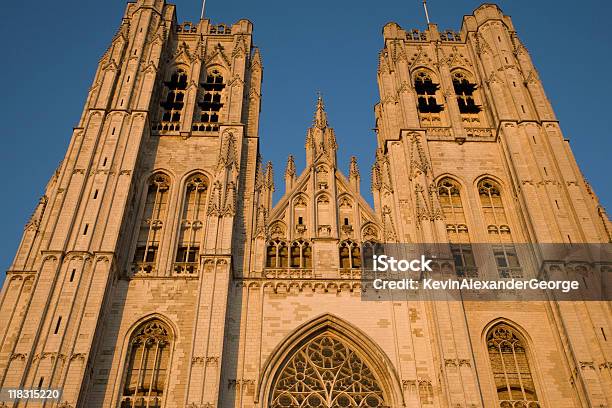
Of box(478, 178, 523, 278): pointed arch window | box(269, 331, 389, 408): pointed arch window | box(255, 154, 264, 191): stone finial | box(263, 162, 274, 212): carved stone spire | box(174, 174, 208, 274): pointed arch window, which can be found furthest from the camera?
box(255, 154, 264, 191): stone finial

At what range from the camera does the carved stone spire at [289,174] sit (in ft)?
91.0

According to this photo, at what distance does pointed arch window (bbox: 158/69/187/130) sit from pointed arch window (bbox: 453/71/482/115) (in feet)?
40.1

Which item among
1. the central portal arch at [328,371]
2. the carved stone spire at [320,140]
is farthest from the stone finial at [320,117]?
the central portal arch at [328,371]

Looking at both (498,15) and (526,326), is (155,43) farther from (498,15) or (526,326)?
(526,326)

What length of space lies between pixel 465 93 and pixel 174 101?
1305cm

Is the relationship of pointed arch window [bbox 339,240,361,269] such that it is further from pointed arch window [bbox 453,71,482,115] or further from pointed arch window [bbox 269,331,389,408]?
pointed arch window [bbox 453,71,482,115]

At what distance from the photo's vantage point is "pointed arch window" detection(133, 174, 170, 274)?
24541 millimetres

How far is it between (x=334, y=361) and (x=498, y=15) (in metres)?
19.8

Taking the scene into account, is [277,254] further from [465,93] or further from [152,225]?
[465,93]

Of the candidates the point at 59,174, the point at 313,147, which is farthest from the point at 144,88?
the point at 313,147

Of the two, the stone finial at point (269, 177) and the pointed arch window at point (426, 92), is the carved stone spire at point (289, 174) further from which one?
the pointed arch window at point (426, 92)

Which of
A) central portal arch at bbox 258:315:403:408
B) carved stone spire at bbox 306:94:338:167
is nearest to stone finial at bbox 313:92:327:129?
carved stone spire at bbox 306:94:338:167

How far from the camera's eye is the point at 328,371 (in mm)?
21797

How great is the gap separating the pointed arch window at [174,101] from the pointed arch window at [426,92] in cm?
1044
